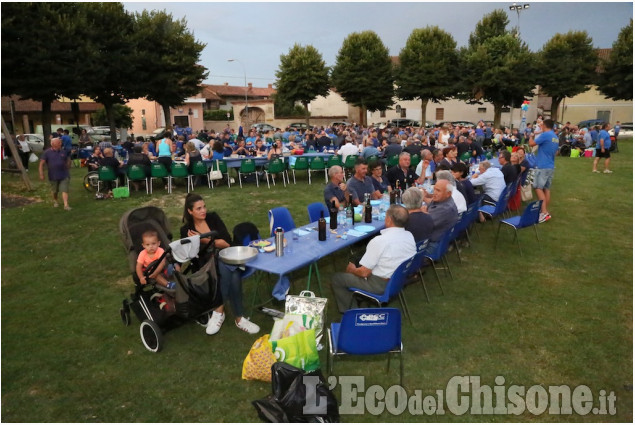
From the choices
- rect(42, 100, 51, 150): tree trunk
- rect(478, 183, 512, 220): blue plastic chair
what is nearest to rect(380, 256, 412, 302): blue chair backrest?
rect(478, 183, 512, 220): blue plastic chair

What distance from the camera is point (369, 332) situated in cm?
308

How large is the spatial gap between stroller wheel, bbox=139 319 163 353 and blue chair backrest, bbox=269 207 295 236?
6.28 ft

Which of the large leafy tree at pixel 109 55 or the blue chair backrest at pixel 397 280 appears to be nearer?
the blue chair backrest at pixel 397 280

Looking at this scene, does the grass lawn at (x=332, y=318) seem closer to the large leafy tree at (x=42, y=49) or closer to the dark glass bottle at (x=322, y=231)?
the dark glass bottle at (x=322, y=231)

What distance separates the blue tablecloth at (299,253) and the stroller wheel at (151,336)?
1048 mm

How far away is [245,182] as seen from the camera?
12.9 meters

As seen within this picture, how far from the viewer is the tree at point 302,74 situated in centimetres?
3484

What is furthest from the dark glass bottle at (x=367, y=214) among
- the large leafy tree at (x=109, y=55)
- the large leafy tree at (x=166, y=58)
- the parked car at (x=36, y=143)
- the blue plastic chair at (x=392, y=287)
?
the parked car at (x=36, y=143)

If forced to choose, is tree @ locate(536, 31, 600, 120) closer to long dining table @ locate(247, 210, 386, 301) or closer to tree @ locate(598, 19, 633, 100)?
tree @ locate(598, 19, 633, 100)

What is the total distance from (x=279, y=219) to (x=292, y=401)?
9.22 ft

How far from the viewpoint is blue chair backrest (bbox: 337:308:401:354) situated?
118 inches

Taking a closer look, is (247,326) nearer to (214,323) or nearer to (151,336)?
(214,323)

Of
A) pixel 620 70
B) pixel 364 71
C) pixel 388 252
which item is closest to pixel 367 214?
pixel 388 252

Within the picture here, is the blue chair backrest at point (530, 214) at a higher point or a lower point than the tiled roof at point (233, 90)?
lower
